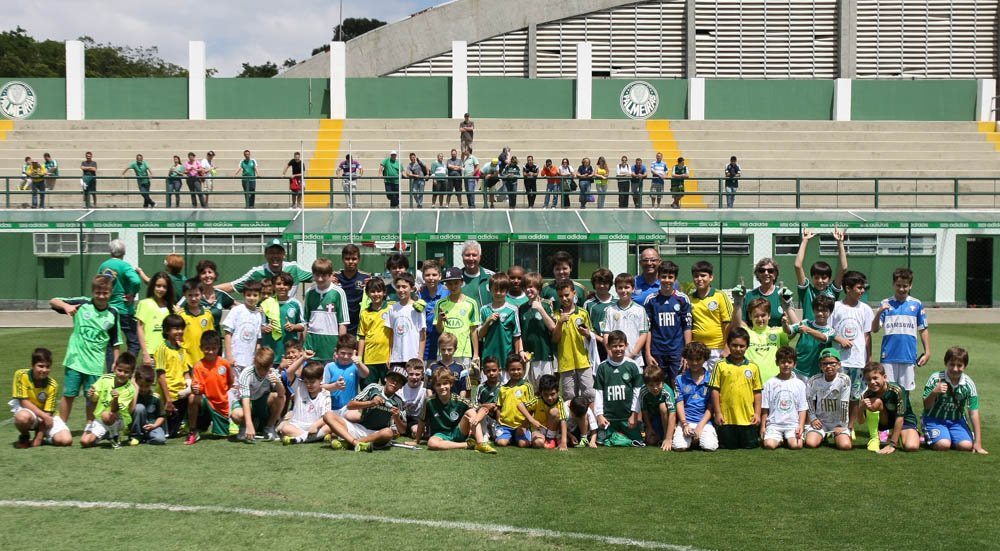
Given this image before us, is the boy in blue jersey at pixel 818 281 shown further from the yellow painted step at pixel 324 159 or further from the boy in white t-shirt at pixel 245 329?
the yellow painted step at pixel 324 159

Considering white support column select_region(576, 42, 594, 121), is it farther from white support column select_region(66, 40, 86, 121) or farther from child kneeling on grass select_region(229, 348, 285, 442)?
child kneeling on grass select_region(229, 348, 285, 442)

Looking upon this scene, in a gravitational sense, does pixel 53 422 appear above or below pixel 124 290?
below

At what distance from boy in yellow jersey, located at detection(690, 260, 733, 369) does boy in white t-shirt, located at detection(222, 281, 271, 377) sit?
419 cm

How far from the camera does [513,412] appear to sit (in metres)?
9.98

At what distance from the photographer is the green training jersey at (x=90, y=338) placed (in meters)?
10.2

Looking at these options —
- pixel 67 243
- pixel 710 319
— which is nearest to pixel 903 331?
pixel 710 319

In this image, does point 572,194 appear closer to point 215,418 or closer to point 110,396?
point 215,418

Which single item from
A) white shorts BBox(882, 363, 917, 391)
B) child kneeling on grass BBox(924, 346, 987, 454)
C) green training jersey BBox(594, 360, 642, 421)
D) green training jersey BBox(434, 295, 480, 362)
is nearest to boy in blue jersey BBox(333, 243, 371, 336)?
green training jersey BBox(434, 295, 480, 362)

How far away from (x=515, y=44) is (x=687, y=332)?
36611mm

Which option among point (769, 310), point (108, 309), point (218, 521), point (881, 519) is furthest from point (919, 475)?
point (108, 309)

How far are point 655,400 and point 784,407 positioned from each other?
1158mm

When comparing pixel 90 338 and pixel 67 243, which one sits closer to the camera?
pixel 90 338

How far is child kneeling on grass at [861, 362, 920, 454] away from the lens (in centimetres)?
980

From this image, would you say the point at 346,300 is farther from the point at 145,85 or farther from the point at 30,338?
the point at 145,85
